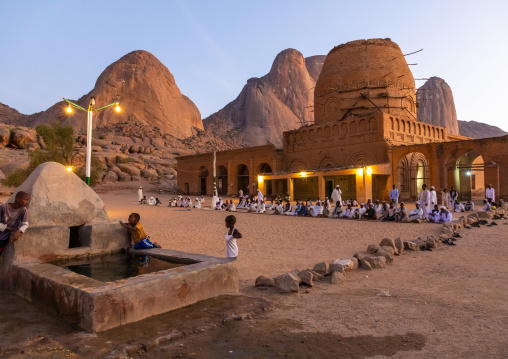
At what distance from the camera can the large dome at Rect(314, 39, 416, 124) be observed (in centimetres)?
3023

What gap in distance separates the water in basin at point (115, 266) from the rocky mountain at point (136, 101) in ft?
225

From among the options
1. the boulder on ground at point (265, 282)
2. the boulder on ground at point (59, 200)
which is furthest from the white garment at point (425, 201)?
the boulder on ground at point (59, 200)

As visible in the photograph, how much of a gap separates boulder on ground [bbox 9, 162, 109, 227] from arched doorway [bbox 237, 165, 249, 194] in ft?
92.1

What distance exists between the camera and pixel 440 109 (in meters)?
77.2

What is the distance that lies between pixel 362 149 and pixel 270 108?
5754cm

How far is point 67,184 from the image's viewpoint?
6.03 m

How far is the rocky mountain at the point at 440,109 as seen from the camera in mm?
76250

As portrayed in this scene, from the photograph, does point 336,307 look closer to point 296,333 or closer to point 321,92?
point 296,333

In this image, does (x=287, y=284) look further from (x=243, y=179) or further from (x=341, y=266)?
(x=243, y=179)

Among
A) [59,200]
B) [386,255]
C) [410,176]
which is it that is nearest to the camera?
[59,200]

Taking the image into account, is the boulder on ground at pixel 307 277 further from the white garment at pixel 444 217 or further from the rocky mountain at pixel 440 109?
the rocky mountain at pixel 440 109


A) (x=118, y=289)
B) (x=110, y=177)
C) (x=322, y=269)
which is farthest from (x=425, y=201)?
(x=110, y=177)

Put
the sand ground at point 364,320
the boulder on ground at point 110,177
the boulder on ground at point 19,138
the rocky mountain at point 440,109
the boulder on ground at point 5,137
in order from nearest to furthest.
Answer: the sand ground at point 364,320, the boulder on ground at point 110,177, the boulder on ground at point 5,137, the boulder on ground at point 19,138, the rocky mountain at point 440,109

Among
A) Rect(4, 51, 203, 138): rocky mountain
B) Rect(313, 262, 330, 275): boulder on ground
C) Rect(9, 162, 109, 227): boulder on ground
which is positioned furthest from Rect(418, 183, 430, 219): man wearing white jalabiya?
Rect(4, 51, 203, 138): rocky mountain
